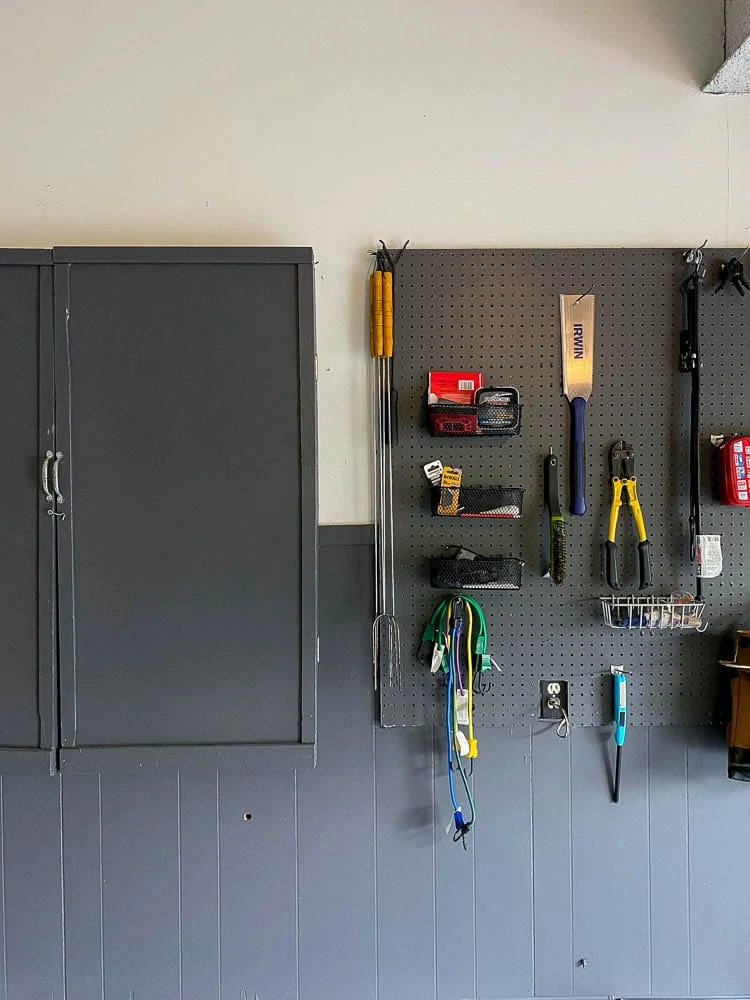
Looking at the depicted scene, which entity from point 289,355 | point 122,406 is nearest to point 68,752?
point 122,406

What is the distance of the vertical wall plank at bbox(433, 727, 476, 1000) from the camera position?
66.7 inches

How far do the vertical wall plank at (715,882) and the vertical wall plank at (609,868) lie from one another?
121 millimetres

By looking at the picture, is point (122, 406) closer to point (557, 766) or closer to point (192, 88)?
point (192, 88)

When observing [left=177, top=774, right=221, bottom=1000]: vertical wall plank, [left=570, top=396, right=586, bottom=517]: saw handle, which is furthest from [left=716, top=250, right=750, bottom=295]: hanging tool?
[left=177, top=774, right=221, bottom=1000]: vertical wall plank

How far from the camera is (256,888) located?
1.69 metres

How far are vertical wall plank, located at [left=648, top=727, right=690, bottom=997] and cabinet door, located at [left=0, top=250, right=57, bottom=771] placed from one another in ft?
4.71

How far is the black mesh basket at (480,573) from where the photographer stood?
1591 mm

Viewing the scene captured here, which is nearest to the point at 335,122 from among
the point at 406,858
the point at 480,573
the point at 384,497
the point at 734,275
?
the point at 384,497

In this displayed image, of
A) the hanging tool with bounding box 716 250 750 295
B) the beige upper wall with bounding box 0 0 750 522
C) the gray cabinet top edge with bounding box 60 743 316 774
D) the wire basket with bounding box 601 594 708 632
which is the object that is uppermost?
the beige upper wall with bounding box 0 0 750 522

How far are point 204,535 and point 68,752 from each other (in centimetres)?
54

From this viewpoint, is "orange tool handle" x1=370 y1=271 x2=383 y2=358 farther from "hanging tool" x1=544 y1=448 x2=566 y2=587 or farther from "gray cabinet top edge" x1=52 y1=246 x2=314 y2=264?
"hanging tool" x1=544 y1=448 x2=566 y2=587

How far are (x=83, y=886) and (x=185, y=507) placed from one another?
1029mm

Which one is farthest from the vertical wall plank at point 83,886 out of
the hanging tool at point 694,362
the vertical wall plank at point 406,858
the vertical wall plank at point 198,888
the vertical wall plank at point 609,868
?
the hanging tool at point 694,362

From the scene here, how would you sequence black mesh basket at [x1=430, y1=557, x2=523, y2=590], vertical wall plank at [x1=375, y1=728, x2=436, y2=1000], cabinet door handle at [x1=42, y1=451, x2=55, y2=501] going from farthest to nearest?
vertical wall plank at [x1=375, y1=728, x2=436, y2=1000] < black mesh basket at [x1=430, y1=557, x2=523, y2=590] < cabinet door handle at [x1=42, y1=451, x2=55, y2=501]
